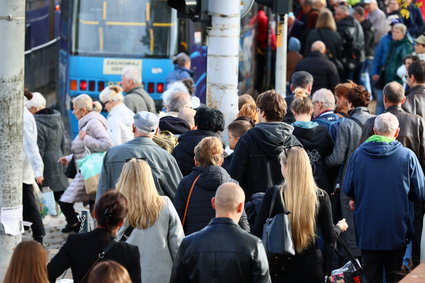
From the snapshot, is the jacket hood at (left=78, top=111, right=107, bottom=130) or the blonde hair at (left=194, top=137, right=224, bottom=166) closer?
the blonde hair at (left=194, top=137, right=224, bottom=166)

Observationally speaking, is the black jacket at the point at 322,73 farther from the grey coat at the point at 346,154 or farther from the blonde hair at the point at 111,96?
the grey coat at the point at 346,154

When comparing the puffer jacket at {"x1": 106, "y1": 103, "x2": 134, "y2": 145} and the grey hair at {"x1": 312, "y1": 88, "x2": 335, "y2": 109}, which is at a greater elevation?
the grey hair at {"x1": 312, "y1": 88, "x2": 335, "y2": 109}

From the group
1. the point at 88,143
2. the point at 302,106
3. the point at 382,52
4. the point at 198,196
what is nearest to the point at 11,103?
the point at 198,196

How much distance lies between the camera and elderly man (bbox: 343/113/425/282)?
29.9 feet

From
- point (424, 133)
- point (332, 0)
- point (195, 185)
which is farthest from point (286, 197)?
point (332, 0)

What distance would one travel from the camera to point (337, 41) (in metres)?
19.1

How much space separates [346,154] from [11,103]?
4.12m

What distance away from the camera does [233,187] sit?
664 centimetres

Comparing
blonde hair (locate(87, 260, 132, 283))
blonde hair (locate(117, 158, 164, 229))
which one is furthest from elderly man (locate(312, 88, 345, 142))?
blonde hair (locate(87, 260, 132, 283))

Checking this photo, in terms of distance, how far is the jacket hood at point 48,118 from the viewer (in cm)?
1305

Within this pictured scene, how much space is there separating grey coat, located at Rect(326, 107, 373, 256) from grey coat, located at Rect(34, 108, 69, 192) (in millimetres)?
3877

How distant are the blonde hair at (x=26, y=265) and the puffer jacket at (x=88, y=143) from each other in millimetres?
5974

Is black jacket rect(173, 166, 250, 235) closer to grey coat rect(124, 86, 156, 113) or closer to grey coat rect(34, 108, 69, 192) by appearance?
grey coat rect(34, 108, 69, 192)

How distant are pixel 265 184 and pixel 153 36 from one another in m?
10.6
